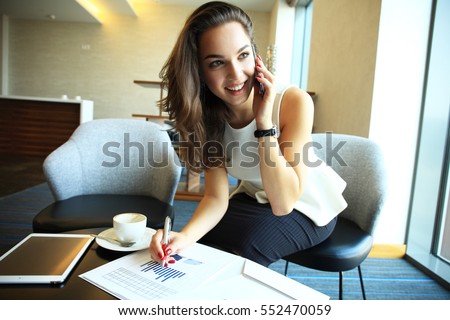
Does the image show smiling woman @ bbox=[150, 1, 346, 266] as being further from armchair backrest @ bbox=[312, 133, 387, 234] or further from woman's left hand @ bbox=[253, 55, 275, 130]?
armchair backrest @ bbox=[312, 133, 387, 234]

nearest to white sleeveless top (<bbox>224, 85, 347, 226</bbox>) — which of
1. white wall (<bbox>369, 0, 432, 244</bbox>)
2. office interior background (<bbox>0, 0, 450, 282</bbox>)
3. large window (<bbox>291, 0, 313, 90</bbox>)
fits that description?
office interior background (<bbox>0, 0, 450, 282</bbox>)

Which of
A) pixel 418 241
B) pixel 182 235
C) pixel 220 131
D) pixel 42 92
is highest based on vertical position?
pixel 42 92

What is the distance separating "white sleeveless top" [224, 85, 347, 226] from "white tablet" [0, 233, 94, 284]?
0.52 metres

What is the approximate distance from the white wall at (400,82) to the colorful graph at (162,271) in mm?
1527

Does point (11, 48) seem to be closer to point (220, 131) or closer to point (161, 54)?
point (161, 54)

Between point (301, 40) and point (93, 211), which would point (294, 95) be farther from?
point (301, 40)

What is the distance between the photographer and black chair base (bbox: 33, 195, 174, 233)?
119 centimetres

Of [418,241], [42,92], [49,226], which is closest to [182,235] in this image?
[49,226]

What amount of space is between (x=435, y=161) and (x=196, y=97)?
5.25 ft

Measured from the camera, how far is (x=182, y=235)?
0.79m

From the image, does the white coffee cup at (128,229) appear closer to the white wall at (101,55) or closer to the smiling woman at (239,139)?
the smiling woman at (239,139)

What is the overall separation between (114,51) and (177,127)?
6.71 metres

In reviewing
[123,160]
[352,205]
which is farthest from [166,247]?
[123,160]

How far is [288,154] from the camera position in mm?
903
